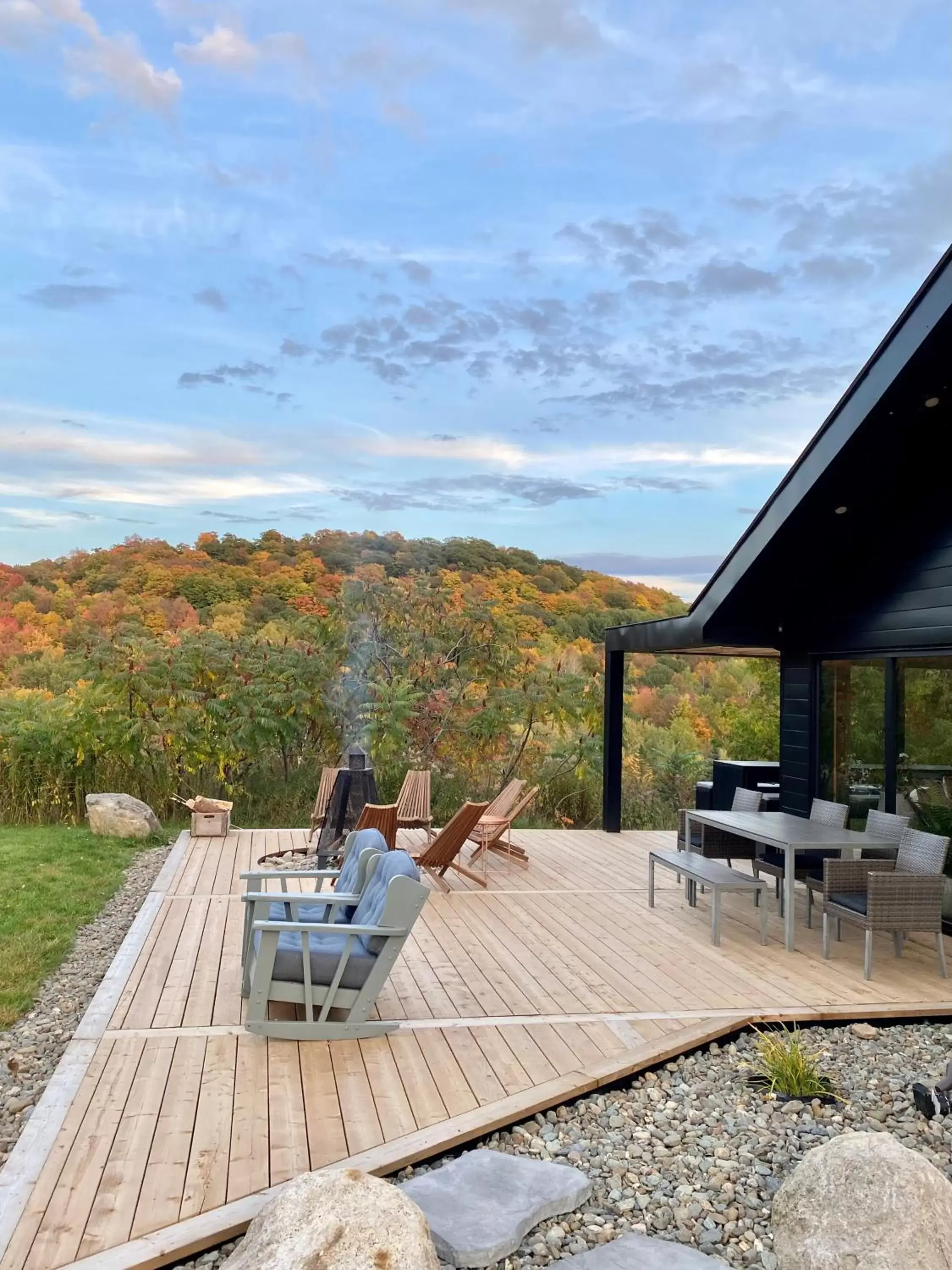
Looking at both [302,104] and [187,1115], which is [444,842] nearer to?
[187,1115]

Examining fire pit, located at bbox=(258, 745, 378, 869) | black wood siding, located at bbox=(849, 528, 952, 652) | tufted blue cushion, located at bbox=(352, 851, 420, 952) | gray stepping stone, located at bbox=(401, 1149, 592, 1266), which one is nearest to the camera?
gray stepping stone, located at bbox=(401, 1149, 592, 1266)

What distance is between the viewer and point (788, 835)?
6.78 meters

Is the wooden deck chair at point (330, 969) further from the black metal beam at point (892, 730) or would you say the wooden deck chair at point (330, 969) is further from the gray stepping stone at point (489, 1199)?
the black metal beam at point (892, 730)

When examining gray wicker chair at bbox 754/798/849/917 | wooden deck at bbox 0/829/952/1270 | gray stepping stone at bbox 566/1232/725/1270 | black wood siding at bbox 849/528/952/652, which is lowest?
gray stepping stone at bbox 566/1232/725/1270

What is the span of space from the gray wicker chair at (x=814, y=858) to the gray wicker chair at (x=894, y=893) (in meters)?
0.77

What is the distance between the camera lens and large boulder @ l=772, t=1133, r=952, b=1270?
9.15 ft

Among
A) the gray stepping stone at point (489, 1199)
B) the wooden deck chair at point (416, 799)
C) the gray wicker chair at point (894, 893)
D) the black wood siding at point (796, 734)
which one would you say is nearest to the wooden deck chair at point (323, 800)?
the wooden deck chair at point (416, 799)

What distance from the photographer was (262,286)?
18.5 meters

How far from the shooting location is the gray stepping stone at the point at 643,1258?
286cm

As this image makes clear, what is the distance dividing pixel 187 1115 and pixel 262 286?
56.3 ft

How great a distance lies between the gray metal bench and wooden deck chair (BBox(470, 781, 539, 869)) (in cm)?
160

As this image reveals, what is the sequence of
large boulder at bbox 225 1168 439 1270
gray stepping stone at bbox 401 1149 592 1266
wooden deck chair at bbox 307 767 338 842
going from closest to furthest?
large boulder at bbox 225 1168 439 1270
gray stepping stone at bbox 401 1149 592 1266
wooden deck chair at bbox 307 767 338 842

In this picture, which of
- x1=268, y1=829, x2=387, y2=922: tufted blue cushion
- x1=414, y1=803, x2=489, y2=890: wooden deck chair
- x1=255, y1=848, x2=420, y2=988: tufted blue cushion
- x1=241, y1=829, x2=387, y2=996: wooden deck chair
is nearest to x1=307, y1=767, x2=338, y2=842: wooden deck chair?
x1=414, y1=803, x2=489, y2=890: wooden deck chair

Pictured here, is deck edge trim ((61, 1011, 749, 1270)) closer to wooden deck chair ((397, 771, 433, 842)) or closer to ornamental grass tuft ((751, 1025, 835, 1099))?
ornamental grass tuft ((751, 1025, 835, 1099))
